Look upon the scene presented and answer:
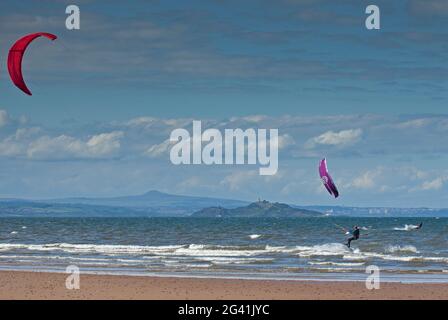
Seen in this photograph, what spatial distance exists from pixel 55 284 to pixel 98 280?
1.57 meters

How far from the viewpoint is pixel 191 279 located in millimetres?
26109

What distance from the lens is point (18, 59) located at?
84.7 feet

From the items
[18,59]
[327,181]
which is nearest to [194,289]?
[18,59]

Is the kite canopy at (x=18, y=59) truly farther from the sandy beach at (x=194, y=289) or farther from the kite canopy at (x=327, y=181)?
the kite canopy at (x=327, y=181)

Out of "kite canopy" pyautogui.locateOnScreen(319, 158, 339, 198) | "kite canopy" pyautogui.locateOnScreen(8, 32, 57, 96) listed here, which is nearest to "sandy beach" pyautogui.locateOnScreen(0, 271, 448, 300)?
"kite canopy" pyautogui.locateOnScreen(8, 32, 57, 96)

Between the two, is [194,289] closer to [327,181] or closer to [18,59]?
[18,59]

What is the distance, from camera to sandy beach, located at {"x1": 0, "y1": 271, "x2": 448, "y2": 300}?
2111 cm

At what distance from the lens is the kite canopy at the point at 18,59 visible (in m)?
25.3

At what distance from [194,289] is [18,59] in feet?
28.8

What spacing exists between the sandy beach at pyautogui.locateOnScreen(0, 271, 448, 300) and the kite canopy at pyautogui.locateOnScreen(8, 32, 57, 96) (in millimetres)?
5685

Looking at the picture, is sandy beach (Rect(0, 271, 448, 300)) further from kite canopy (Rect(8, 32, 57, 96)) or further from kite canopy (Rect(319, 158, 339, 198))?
kite canopy (Rect(319, 158, 339, 198))

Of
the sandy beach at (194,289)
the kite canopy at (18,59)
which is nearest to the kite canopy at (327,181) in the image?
the sandy beach at (194,289)
